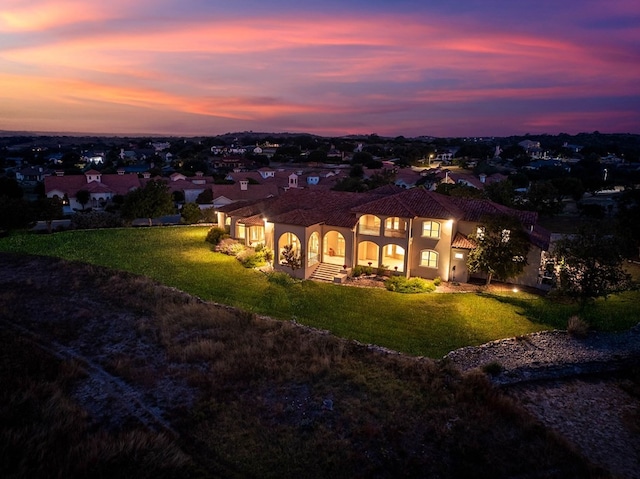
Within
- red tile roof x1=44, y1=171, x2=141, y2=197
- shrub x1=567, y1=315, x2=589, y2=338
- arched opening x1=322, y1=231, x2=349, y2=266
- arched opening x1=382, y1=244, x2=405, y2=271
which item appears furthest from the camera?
red tile roof x1=44, y1=171, x2=141, y2=197

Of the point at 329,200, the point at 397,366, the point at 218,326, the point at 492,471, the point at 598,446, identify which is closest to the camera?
the point at 492,471

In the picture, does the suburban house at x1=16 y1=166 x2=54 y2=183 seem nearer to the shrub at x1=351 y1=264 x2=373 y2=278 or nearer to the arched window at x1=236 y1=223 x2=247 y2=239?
the arched window at x1=236 y1=223 x2=247 y2=239

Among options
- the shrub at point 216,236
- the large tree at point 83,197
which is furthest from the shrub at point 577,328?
the large tree at point 83,197

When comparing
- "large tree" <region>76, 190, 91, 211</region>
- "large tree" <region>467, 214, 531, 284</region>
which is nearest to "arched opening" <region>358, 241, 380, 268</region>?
"large tree" <region>467, 214, 531, 284</region>

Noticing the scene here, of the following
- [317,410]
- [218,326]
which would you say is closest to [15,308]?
[218,326]

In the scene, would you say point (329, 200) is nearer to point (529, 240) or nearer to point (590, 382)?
point (529, 240)

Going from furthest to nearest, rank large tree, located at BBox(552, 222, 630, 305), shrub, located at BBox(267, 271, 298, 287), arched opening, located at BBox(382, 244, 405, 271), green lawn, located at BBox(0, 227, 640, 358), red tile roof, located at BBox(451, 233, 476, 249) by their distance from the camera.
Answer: arched opening, located at BBox(382, 244, 405, 271) < red tile roof, located at BBox(451, 233, 476, 249) < shrub, located at BBox(267, 271, 298, 287) < large tree, located at BBox(552, 222, 630, 305) < green lawn, located at BBox(0, 227, 640, 358)
